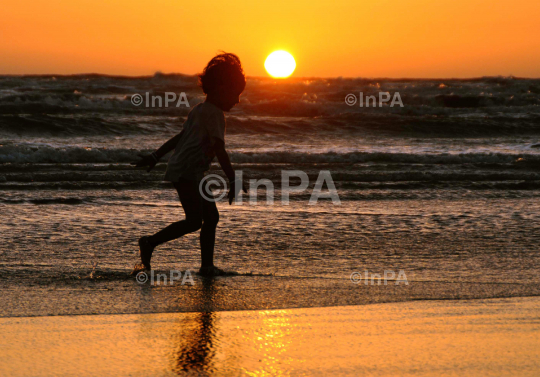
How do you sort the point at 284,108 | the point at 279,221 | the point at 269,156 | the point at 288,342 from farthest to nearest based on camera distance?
the point at 284,108, the point at 269,156, the point at 279,221, the point at 288,342

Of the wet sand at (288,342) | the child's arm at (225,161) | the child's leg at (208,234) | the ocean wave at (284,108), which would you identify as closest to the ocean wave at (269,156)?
the ocean wave at (284,108)

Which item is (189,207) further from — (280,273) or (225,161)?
(280,273)

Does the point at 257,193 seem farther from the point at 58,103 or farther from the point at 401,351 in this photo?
the point at 58,103

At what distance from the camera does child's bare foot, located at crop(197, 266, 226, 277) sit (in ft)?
14.0

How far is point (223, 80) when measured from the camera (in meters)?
4.20

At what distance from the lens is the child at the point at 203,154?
408cm

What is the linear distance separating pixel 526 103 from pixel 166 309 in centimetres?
2991

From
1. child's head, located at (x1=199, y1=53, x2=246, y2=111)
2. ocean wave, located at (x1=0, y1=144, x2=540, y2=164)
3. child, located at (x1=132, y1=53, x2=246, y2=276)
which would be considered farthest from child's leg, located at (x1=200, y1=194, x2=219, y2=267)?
ocean wave, located at (x1=0, y1=144, x2=540, y2=164)

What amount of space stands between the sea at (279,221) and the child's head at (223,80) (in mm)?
1192

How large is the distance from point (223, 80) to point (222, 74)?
4 cm

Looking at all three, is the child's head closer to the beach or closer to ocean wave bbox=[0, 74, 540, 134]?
the beach

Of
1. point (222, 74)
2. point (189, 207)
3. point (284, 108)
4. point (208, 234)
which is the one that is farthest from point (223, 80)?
point (284, 108)

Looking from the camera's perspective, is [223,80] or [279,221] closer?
[223,80]

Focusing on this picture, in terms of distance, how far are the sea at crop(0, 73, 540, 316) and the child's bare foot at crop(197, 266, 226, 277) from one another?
69mm
